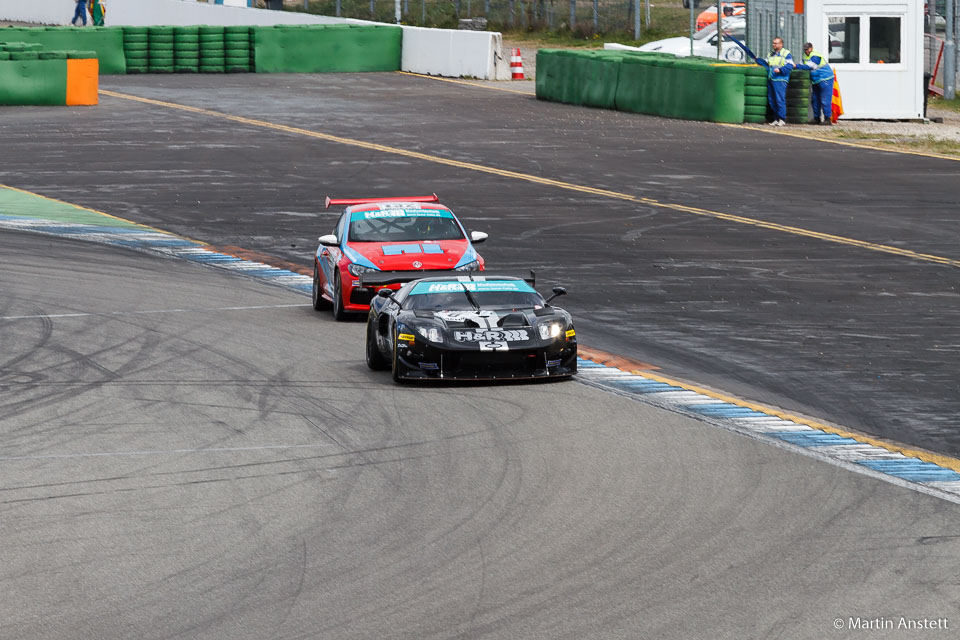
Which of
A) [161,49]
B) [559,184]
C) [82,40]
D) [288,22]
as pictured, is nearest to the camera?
[559,184]

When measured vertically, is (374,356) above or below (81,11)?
below

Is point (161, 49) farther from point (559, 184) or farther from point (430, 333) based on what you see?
point (430, 333)

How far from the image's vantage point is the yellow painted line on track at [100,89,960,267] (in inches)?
918

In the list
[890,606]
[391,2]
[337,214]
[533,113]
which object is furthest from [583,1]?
[890,606]

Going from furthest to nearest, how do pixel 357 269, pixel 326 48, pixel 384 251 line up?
pixel 326 48, pixel 384 251, pixel 357 269

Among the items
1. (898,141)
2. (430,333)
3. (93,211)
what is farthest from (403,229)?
(898,141)

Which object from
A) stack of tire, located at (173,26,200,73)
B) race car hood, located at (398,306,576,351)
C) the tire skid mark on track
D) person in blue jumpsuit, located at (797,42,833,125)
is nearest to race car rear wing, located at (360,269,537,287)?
the tire skid mark on track

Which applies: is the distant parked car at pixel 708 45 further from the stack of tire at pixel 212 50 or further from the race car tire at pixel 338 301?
the race car tire at pixel 338 301

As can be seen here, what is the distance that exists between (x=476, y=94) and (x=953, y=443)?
33.3 m

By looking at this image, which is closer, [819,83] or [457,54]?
[819,83]

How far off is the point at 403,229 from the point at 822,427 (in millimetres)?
7780

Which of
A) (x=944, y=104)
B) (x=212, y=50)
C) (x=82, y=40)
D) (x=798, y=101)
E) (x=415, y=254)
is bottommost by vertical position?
(x=415, y=254)

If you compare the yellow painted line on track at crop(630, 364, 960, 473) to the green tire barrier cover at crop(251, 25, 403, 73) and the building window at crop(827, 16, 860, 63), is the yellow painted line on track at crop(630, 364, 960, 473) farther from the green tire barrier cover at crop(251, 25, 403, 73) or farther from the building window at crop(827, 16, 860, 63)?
the green tire barrier cover at crop(251, 25, 403, 73)

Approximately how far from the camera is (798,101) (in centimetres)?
3744
